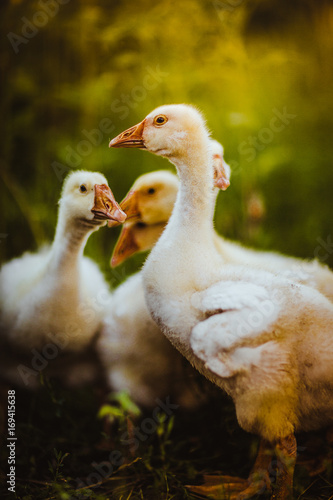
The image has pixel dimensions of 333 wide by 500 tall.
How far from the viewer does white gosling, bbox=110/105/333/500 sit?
1237mm

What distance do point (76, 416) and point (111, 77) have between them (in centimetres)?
126

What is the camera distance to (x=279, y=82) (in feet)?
5.33

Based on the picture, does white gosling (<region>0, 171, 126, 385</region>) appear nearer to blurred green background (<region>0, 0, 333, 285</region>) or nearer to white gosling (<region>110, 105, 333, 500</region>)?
blurred green background (<region>0, 0, 333, 285</region>)

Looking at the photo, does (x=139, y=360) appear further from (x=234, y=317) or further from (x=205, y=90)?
(x=205, y=90)

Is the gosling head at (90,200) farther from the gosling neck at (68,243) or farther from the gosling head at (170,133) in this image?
the gosling head at (170,133)

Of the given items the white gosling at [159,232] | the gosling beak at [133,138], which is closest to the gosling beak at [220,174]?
the white gosling at [159,232]

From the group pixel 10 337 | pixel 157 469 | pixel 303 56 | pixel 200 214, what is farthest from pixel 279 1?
pixel 157 469

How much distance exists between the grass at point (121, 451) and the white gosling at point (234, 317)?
6.7 inches

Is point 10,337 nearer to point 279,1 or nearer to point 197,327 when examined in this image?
point 197,327

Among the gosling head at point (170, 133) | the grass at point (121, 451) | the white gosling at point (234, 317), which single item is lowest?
the grass at point (121, 451)

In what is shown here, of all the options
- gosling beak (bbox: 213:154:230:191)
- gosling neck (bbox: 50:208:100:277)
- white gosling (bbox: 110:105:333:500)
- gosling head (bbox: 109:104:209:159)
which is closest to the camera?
white gosling (bbox: 110:105:333:500)

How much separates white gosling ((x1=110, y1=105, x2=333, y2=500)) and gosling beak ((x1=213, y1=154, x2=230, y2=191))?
0.07m

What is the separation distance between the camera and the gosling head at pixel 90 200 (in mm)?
1527

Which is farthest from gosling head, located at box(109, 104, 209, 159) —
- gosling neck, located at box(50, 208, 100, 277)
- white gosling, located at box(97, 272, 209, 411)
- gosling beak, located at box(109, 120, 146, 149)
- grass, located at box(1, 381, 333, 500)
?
grass, located at box(1, 381, 333, 500)
